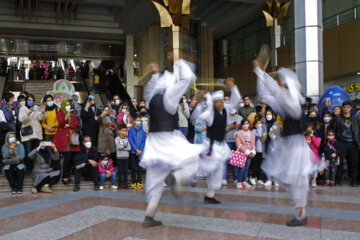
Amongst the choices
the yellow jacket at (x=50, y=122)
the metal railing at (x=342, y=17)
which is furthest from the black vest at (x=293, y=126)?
the metal railing at (x=342, y=17)

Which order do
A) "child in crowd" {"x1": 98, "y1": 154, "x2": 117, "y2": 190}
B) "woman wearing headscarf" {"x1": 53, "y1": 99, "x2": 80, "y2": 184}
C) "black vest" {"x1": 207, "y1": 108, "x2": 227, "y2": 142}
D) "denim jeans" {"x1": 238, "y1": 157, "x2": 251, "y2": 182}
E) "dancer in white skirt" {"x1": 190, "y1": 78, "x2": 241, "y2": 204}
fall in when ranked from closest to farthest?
"dancer in white skirt" {"x1": 190, "y1": 78, "x2": 241, "y2": 204} → "black vest" {"x1": 207, "y1": 108, "x2": 227, "y2": 142} → "child in crowd" {"x1": 98, "y1": 154, "x2": 117, "y2": 190} → "denim jeans" {"x1": 238, "y1": 157, "x2": 251, "y2": 182} → "woman wearing headscarf" {"x1": 53, "y1": 99, "x2": 80, "y2": 184}

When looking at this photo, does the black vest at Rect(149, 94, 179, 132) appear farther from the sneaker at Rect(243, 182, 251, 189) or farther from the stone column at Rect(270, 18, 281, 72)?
the stone column at Rect(270, 18, 281, 72)

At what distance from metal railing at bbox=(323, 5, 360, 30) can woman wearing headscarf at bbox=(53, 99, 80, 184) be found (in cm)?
1179

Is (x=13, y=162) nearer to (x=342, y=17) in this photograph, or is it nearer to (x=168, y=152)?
(x=168, y=152)

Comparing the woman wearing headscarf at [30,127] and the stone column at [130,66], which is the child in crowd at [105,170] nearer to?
the woman wearing headscarf at [30,127]

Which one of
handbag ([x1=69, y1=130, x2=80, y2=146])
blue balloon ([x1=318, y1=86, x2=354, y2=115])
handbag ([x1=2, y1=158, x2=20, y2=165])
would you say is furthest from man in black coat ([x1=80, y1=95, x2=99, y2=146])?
blue balloon ([x1=318, y1=86, x2=354, y2=115])

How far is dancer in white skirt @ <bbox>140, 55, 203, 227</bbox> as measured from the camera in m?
4.70

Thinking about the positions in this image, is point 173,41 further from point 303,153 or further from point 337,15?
point 303,153

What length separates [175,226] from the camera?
4750mm

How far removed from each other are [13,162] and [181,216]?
423cm

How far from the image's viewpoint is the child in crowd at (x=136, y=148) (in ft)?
27.7

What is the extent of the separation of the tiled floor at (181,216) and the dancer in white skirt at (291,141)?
40cm

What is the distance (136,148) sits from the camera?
335 inches

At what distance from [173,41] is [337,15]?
7.01 meters
